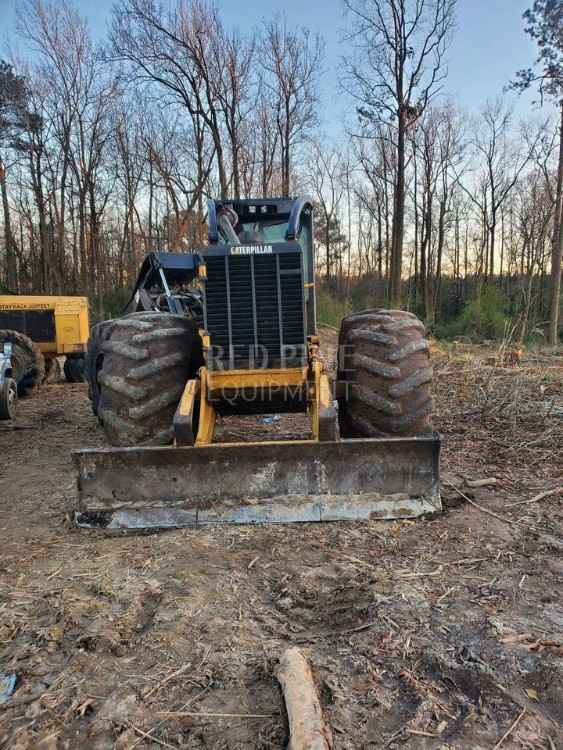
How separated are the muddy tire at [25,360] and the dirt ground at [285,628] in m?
6.69

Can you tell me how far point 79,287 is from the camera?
2584 cm

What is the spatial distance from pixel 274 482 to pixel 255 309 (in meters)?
1.27

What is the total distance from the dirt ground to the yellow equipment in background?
8.27m

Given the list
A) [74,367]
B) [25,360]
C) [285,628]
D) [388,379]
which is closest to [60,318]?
[74,367]

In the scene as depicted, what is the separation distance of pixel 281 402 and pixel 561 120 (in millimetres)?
20473

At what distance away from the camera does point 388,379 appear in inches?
163

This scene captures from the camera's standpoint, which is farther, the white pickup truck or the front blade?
the white pickup truck

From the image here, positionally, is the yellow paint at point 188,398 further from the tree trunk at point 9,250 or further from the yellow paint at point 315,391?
the tree trunk at point 9,250

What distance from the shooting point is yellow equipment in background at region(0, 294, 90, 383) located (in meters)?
11.8

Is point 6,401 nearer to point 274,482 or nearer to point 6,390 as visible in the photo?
point 6,390

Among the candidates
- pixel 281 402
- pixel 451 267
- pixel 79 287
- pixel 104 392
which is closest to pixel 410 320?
pixel 281 402

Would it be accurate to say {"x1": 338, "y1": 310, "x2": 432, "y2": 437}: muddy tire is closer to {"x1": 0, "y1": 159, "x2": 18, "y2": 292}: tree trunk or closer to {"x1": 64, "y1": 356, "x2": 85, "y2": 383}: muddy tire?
{"x1": 64, "y1": 356, "x2": 85, "y2": 383}: muddy tire

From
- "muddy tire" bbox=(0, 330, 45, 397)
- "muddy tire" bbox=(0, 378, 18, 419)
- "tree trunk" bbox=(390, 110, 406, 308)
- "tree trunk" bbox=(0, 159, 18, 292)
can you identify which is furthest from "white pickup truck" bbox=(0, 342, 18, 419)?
"tree trunk" bbox=(0, 159, 18, 292)

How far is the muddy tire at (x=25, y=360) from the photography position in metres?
10.3
